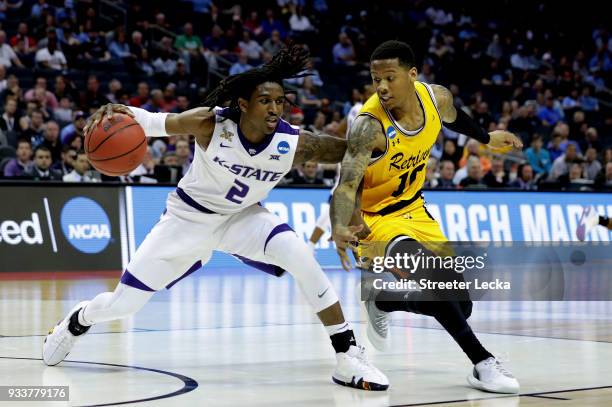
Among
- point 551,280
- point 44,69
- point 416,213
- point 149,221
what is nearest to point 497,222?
point 551,280

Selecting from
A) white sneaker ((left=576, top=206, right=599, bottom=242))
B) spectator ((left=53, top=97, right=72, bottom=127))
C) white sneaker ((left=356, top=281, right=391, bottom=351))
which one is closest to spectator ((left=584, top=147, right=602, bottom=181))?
white sneaker ((left=576, top=206, right=599, bottom=242))

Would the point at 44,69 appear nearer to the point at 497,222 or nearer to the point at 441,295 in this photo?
the point at 497,222

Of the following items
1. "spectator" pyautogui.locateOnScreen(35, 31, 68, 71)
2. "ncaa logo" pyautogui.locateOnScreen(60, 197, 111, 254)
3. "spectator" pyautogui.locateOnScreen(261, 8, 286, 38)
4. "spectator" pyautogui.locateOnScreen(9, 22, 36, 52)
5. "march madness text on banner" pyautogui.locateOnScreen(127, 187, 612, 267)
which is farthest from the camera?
"spectator" pyautogui.locateOnScreen(261, 8, 286, 38)

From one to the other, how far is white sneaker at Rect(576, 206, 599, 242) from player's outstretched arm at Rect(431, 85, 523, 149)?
5.23 m

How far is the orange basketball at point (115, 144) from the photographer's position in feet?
20.5

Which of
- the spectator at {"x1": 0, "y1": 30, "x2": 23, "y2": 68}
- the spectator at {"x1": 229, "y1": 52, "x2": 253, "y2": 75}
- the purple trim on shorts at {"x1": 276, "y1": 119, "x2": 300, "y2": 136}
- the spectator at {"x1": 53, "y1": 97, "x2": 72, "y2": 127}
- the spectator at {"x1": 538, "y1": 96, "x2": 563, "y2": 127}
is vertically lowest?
the purple trim on shorts at {"x1": 276, "y1": 119, "x2": 300, "y2": 136}

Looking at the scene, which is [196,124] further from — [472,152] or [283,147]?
[472,152]

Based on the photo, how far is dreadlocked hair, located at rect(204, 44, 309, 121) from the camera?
6188mm

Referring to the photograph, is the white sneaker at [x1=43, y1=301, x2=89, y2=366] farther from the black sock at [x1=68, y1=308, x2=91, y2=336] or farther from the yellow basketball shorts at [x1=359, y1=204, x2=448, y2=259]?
the yellow basketball shorts at [x1=359, y1=204, x2=448, y2=259]

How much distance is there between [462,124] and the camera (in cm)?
716

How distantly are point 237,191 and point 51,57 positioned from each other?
13.9m

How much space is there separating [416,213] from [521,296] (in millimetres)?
5880

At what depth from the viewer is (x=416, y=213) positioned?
6559mm

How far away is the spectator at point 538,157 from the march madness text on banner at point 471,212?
328 cm
